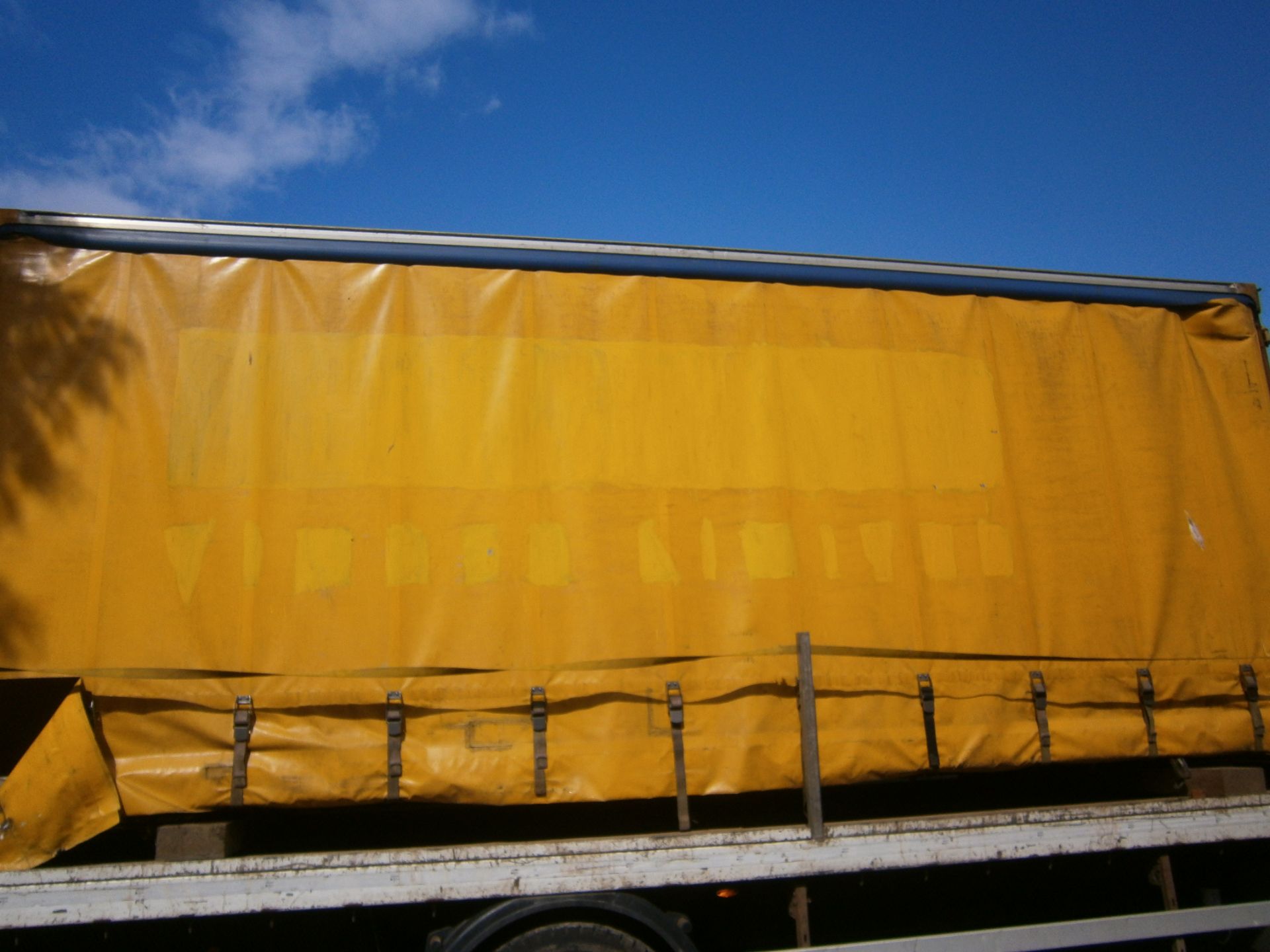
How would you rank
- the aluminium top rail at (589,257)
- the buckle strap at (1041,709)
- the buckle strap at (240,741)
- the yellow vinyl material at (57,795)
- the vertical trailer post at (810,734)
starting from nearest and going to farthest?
the yellow vinyl material at (57,795) → the buckle strap at (240,741) → the vertical trailer post at (810,734) → the aluminium top rail at (589,257) → the buckle strap at (1041,709)

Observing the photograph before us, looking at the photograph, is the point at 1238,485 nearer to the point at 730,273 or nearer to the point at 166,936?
the point at 730,273

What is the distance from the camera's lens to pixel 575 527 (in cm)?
363

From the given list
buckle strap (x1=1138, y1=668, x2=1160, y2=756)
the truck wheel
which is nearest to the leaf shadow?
the truck wheel

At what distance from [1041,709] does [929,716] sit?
56cm

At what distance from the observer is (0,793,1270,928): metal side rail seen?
122 inches

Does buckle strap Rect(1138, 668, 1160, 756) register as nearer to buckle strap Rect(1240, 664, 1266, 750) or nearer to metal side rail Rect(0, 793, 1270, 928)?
metal side rail Rect(0, 793, 1270, 928)

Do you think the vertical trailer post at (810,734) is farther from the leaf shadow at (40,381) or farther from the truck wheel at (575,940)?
the leaf shadow at (40,381)

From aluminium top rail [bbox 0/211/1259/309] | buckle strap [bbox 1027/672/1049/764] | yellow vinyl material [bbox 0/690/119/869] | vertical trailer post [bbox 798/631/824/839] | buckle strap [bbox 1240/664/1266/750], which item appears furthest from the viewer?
buckle strap [bbox 1240/664/1266/750]

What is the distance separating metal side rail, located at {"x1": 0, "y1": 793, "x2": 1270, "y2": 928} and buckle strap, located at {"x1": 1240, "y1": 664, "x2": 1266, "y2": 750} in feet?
1.51

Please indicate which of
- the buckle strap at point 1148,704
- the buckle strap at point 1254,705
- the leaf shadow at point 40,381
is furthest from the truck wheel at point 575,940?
the buckle strap at point 1254,705

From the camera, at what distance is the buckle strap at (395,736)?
332cm

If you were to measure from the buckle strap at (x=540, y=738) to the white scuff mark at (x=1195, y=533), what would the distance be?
10.8 feet

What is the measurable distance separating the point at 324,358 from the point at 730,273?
6.36ft

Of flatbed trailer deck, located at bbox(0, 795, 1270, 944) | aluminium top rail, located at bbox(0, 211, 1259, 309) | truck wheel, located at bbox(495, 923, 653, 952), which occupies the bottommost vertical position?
truck wheel, located at bbox(495, 923, 653, 952)
